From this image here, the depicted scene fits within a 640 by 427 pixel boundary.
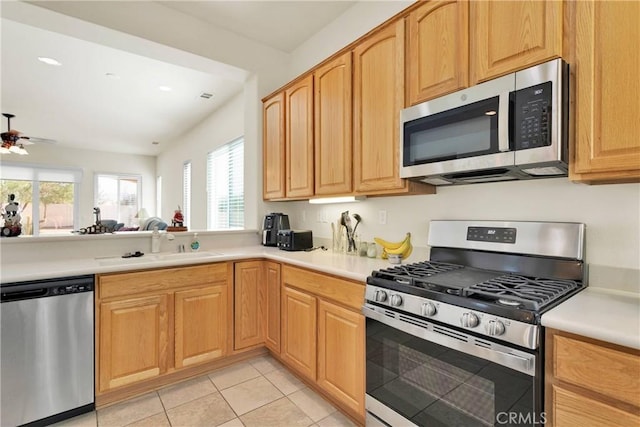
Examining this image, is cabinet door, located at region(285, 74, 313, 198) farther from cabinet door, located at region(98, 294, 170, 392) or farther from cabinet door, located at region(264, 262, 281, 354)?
cabinet door, located at region(98, 294, 170, 392)

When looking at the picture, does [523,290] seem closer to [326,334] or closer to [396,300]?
[396,300]

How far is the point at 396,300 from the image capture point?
1477 millimetres

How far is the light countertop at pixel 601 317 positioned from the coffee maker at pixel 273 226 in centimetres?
228

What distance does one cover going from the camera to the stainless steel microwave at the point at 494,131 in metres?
1.25

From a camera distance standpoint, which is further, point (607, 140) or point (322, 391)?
point (322, 391)

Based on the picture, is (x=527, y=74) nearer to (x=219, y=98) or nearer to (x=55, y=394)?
(x=55, y=394)

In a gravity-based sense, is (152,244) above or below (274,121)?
below

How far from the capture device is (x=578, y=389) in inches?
38.5

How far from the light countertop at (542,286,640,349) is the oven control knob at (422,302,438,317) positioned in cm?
39

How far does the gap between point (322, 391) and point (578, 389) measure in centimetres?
147

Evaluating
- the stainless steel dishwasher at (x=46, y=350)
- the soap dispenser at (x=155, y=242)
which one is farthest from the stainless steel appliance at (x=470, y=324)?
the soap dispenser at (x=155, y=242)

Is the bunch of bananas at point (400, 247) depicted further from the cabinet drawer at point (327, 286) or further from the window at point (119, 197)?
the window at point (119, 197)

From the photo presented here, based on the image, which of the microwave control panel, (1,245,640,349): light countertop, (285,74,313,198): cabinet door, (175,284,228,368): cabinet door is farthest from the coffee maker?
the microwave control panel

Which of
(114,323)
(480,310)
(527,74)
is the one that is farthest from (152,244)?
(527,74)
